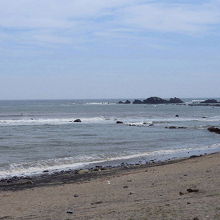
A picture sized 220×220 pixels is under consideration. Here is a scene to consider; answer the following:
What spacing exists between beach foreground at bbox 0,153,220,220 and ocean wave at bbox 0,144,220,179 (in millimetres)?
4132

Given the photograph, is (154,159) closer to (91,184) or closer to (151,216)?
(91,184)

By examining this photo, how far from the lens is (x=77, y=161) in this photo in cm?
2234

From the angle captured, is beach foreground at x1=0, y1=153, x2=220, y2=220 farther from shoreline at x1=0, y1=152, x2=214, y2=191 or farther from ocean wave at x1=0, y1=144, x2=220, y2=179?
ocean wave at x1=0, y1=144, x2=220, y2=179

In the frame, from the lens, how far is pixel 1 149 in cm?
2725

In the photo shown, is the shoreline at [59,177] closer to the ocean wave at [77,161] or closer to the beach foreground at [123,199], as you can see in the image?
the beach foreground at [123,199]

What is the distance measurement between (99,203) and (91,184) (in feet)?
13.3

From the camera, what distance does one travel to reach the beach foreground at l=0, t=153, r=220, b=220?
8.42 metres

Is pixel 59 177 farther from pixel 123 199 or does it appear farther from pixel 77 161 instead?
pixel 123 199

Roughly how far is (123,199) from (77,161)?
1193 cm

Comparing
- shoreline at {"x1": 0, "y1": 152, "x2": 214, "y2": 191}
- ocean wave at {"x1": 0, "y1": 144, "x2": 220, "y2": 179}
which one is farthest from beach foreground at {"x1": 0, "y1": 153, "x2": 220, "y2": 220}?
ocean wave at {"x1": 0, "y1": 144, "x2": 220, "y2": 179}

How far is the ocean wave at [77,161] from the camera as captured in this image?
18.8m

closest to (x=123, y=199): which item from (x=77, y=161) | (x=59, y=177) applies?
(x=59, y=177)

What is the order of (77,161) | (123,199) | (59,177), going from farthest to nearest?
1. (77,161)
2. (59,177)
3. (123,199)

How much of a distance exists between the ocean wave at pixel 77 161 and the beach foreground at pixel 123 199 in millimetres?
4132
